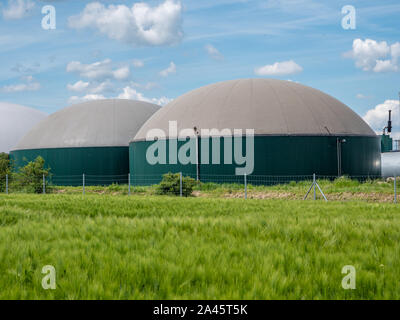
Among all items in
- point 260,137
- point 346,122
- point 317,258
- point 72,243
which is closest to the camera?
point 317,258

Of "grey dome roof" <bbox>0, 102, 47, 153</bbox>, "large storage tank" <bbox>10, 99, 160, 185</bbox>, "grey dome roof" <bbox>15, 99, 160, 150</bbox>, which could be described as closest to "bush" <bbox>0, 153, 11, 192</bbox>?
"large storage tank" <bbox>10, 99, 160, 185</bbox>

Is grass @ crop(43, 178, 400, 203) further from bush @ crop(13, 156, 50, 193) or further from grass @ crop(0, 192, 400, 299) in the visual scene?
grass @ crop(0, 192, 400, 299)

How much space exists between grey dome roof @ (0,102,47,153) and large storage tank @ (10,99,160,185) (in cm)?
991

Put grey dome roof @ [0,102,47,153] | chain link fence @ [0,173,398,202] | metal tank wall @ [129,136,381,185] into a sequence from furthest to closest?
grey dome roof @ [0,102,47,153] → metal tank wall @ [129,136,381,185] → chain link fence @ [0,173,398,202]

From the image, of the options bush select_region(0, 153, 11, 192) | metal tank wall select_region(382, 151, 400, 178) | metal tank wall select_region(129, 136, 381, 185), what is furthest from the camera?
metal tank wall select_region(382, 151, 400, 178)

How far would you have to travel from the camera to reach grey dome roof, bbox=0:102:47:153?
1858 inches

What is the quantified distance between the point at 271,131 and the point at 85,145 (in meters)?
15.3

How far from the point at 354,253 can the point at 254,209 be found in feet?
22.0

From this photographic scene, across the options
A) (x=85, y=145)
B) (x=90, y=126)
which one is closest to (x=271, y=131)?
(x=85, y=145)

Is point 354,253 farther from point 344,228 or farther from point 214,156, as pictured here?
point 214,156

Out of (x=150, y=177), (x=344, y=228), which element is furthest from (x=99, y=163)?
(x=344, y=228)

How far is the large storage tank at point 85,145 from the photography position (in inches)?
1346

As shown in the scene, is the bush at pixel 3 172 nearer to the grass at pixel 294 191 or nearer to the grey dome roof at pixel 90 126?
the grey dome roof at pixel 90 126

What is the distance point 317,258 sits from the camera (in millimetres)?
4875
